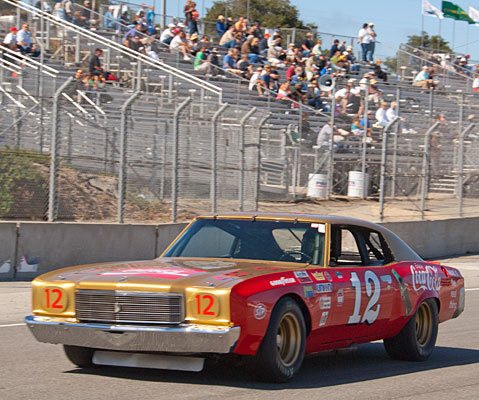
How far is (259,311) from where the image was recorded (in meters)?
6.00

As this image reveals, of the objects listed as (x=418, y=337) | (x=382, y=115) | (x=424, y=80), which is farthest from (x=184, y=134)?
(x=424, y=80)

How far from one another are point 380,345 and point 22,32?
17421mm

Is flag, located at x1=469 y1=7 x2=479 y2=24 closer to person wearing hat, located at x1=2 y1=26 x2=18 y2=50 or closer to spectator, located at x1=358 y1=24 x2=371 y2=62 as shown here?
spectator, located at x1=358 y1=24 x2=371 y2=62

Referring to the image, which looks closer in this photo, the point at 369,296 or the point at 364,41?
the point at 369,296

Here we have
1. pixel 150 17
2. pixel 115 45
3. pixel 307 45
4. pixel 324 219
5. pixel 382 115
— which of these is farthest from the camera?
pixel 307 45

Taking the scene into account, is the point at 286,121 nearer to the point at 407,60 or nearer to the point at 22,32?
the point at 22,32

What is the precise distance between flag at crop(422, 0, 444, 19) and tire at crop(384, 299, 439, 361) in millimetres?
36752

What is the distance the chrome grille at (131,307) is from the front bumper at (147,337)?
0.20ft

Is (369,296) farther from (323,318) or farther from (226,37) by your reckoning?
(226,37)

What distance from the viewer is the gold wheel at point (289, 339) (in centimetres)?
636

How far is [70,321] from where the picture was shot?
20.5ft

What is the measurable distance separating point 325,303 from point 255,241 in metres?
0.98

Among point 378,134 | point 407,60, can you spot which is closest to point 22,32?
point 378,134

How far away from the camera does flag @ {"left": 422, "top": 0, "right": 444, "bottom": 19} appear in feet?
140
